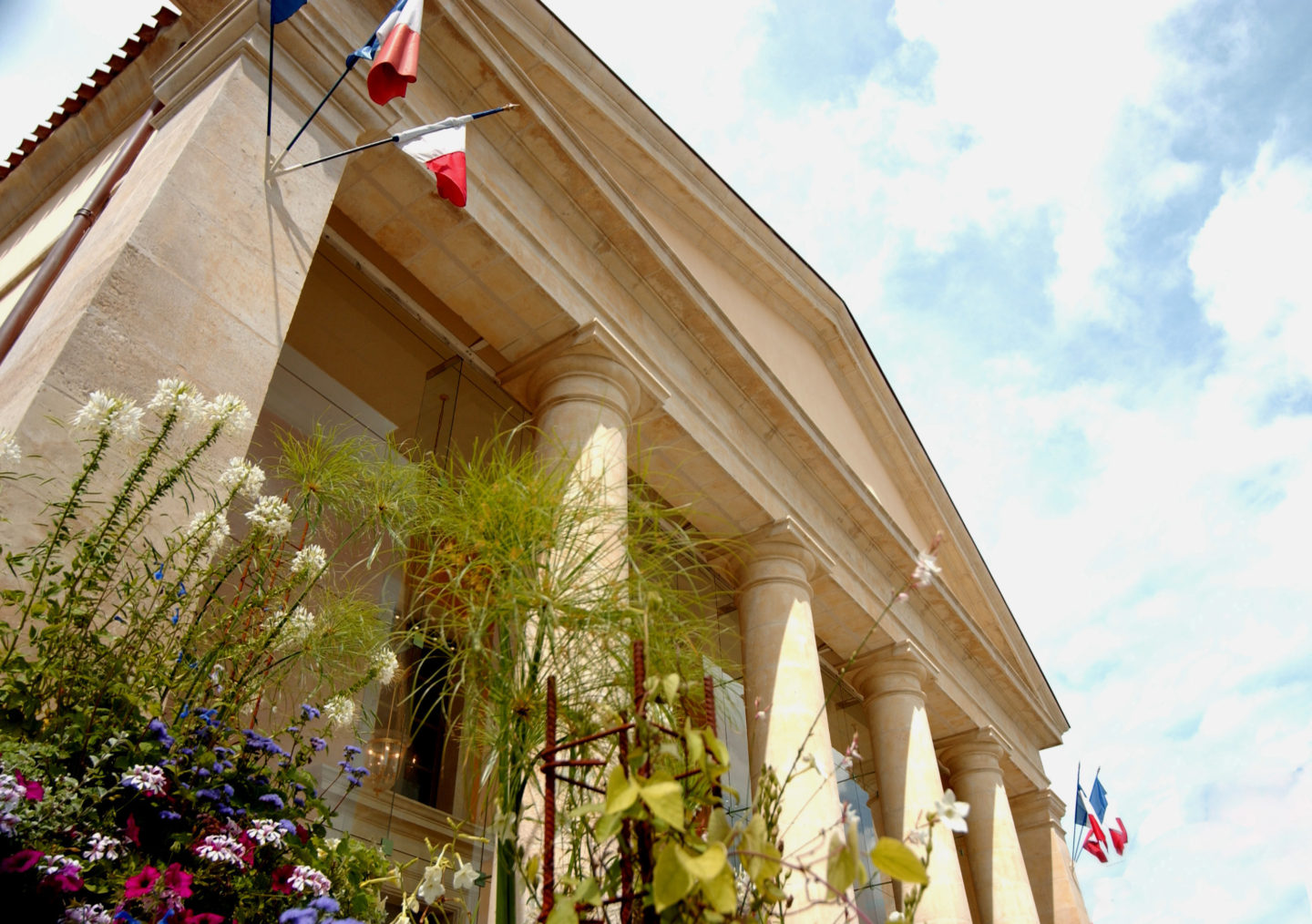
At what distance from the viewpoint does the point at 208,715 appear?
4.08 meters

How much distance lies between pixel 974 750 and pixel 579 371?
15.4 meters

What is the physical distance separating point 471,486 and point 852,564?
587 inches

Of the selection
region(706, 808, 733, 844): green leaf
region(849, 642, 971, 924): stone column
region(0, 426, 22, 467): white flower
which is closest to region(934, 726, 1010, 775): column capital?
region(849, 642, 971, 924): stone column

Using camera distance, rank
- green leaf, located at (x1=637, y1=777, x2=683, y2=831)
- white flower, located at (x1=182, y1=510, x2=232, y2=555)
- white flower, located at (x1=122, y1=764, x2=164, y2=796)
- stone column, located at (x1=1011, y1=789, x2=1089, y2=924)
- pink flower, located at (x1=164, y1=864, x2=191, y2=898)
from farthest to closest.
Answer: stone column, located at (x1=1011, y1=789, x2=1089, y2=924)
white flower, located at (x1=182, y1=510, x2=232, y2=555)
white flower, located at (x1=122, y1=764, x2=164, y2=796)
pink flower, located at (x1=164, y1=864, x2=191, y2=898)
green leaf, located at (x1=637, y1=777, x2=683, y2=831)

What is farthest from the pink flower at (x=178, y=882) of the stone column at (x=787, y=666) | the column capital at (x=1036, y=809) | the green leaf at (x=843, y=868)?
the column capital at (x=1036, y=809)

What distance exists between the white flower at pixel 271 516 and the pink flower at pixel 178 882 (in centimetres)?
166

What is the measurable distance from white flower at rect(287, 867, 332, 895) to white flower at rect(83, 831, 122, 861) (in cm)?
71

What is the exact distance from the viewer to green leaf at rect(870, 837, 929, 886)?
5.94 feet

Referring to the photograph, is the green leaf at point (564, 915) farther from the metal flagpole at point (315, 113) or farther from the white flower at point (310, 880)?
the metal flagpole at point (315, 113)

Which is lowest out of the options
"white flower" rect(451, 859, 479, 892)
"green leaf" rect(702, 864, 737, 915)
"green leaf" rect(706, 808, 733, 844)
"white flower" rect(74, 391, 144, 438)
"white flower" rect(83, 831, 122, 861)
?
"green leaf" rect(702, 864, 737, 915)

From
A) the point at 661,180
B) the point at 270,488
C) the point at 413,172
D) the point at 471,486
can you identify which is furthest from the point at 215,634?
the point at 661,180

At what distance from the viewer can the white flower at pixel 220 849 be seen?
353 cm

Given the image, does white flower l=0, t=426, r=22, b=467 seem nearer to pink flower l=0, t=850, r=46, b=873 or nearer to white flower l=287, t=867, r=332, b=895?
pink flower l=0, t=850, r=46, b=873

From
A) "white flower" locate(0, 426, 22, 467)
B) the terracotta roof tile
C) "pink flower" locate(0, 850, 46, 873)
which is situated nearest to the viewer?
"pink flower" locate(0, 850, 46, 873)
